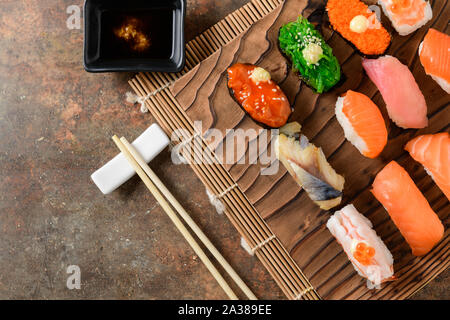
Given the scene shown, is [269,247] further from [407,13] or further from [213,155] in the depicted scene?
[407,13]

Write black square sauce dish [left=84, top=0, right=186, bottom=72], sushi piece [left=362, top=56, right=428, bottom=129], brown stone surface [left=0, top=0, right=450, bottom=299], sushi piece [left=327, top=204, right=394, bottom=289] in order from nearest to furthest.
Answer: sushi piece [left=327, top=204, right=394, bottom=289]
sushi piece [left=362, top=56, right=428, bottom=129]
black square sauce dish [left=84, top=0, right=186, bottom=72]
brown stone surface [left=0, top=0, right=450, bottom=299]

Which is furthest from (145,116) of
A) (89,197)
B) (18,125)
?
(18,125)

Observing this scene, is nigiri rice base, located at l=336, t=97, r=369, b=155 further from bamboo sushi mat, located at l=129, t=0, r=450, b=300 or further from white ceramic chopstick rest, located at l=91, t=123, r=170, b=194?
white ceramic chopstick rest, located at l=91, t=123, r=170, b=194

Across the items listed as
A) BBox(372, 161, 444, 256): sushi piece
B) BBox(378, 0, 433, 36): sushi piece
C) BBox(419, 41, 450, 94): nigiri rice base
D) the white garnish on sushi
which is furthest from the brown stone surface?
BBox(419, 41, 450, 94): nigiri rice base

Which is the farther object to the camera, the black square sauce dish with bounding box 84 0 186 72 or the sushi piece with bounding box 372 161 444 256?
the black square sauce dish with bounding box 84 0 186 72

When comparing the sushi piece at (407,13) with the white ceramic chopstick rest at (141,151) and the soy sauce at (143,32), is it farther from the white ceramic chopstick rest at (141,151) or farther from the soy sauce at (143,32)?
the white ceramic chopstick rest at (141,151)

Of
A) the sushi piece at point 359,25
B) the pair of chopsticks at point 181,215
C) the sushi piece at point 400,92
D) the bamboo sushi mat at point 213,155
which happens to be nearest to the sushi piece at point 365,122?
the sushi piece at point 400,92

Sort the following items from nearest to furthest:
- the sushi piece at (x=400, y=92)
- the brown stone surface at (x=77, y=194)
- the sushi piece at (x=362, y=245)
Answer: the sushi piece at (x=362, y=245) → the sushi piece at (x=400, y=92) → the brown stone surface at (x=77, y=194)
